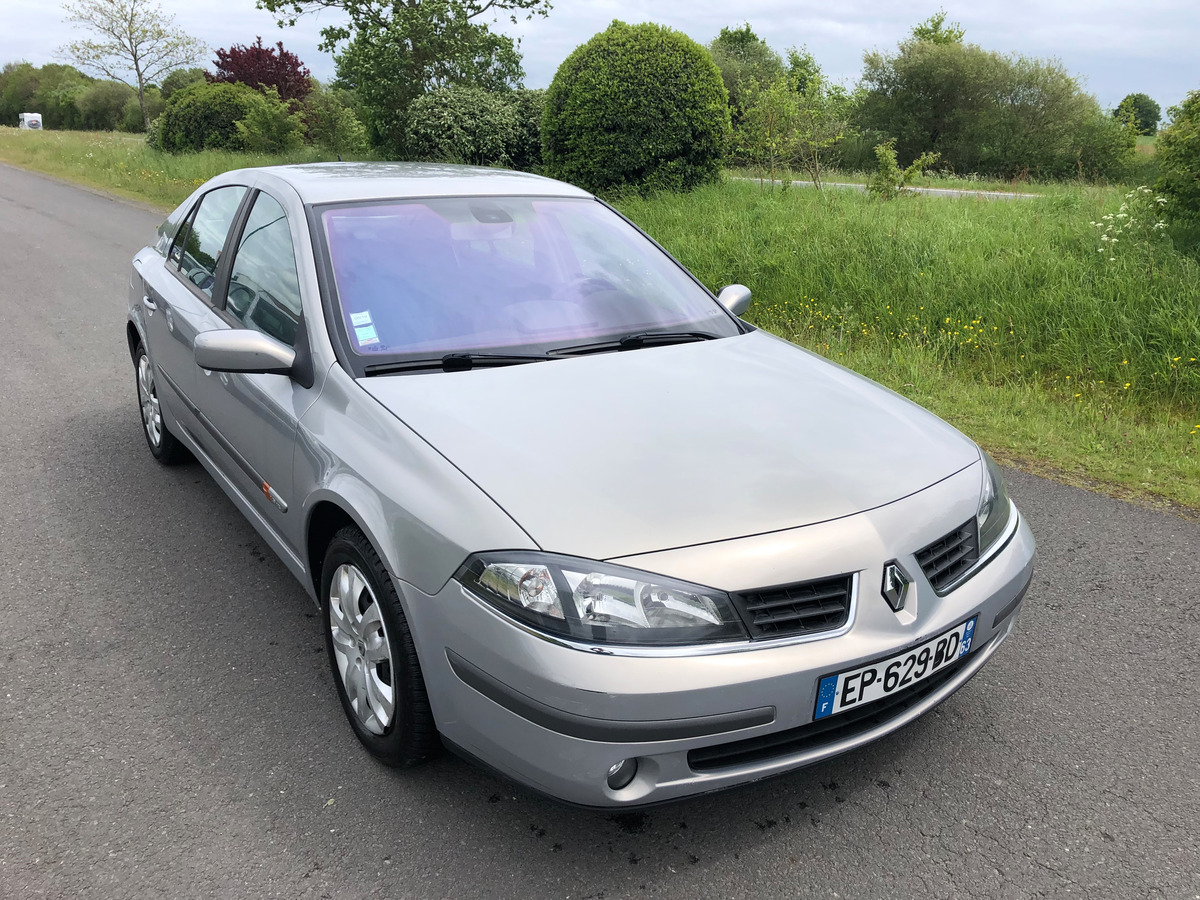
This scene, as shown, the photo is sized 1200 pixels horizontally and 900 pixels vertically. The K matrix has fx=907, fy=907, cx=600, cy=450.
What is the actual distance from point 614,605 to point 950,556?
933 millimetres

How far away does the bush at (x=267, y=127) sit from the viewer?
846 inches

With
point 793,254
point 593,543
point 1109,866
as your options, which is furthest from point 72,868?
point 793,254

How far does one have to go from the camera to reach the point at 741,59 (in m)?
42.5

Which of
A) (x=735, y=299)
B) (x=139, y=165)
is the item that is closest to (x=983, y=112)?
(x=139, y=165)

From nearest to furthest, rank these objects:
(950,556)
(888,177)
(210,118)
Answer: (950,556)
(888,177)
(210,118)

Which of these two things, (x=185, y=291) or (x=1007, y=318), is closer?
(x=185, y=291)

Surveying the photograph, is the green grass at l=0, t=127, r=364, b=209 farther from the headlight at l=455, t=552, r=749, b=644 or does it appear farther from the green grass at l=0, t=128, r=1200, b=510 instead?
the headlight at l=455, t=552, r=749, b=644

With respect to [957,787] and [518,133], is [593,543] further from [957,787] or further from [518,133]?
[518,133]

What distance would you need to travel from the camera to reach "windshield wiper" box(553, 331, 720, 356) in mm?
2975

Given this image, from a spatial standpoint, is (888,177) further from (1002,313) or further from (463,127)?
(463,127)

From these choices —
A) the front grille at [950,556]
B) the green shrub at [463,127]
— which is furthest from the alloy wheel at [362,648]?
the green shrub at [463,127]

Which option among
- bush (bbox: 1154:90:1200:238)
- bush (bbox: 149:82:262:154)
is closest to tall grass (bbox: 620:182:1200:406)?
bush (bbox: 1154:90:1200:238)

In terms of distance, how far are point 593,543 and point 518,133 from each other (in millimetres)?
14127

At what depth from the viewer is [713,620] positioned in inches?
76.8
